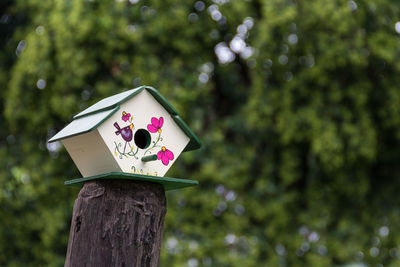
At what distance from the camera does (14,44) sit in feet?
16.6

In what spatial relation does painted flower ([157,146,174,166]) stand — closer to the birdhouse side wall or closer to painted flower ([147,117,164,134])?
painted flower ([147,117,164,134])

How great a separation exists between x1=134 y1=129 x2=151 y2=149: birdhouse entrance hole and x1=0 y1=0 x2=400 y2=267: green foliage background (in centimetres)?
237

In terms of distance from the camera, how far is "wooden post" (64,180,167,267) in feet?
5.23

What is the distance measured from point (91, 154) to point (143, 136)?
20 cm

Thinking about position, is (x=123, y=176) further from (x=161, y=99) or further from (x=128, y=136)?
(x=161, y=99)

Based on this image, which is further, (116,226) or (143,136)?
(143,136)

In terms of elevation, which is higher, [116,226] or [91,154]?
[91,154]

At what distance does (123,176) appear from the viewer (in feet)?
5.34

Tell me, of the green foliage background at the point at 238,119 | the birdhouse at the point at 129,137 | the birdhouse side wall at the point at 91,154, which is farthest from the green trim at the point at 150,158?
the green foliage background at the point at 238,119

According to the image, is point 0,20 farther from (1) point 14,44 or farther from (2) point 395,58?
(2) point 395,58

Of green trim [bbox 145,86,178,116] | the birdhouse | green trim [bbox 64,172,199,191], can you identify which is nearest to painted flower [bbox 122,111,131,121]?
the birdhouse

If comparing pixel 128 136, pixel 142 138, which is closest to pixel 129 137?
pixel 128 136

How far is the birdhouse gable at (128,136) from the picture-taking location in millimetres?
1776

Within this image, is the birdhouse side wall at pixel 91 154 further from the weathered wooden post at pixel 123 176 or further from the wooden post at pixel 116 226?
the wooden post at pixel 116 226
